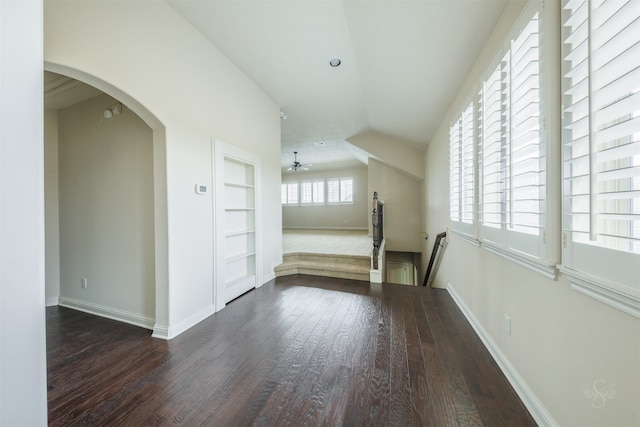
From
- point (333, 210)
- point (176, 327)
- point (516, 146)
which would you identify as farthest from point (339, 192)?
point (516, 146)

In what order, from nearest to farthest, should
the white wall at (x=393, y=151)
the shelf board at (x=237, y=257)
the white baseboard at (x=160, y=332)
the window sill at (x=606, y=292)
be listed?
the window sill at (x=606, y=292)
the white baseboard at (x=160, y=332)
the shelf board at (x=237, y=257)
the white wall at (x=393, y=151)

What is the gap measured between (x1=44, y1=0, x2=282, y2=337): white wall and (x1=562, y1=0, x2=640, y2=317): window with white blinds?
112 inches

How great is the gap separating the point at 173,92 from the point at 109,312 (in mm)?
2556

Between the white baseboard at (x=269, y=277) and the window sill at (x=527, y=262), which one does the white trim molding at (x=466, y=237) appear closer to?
the window sill at (x=527, y=262)

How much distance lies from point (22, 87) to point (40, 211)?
0.31 m

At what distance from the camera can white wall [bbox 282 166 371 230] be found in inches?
364

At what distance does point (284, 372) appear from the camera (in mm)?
1697

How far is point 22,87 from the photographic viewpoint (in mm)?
562

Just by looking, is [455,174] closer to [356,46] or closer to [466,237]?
[466,237]

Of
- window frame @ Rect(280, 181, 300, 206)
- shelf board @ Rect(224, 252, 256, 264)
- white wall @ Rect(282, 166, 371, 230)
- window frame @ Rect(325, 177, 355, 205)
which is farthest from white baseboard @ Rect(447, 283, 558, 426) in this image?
window frame @ Rect(280, 181, 300, 206)

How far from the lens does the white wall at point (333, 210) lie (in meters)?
9.24

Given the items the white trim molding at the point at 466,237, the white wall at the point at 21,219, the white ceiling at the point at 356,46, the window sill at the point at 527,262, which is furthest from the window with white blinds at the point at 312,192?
the white wall at the point at 21,219

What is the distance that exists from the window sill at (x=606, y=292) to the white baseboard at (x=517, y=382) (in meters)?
0.78

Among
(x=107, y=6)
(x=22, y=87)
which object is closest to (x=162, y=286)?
(x=22, y=87)
